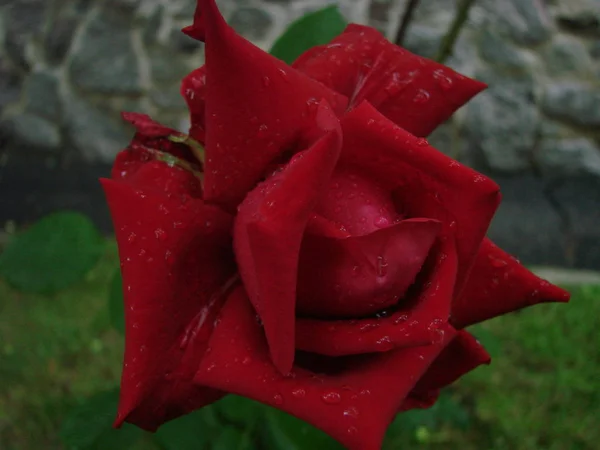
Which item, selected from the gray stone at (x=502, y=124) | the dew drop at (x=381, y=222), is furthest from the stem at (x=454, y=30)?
the gray stone at (x=502, y=124)

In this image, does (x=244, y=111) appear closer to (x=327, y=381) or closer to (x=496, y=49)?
(x=327, y=381)

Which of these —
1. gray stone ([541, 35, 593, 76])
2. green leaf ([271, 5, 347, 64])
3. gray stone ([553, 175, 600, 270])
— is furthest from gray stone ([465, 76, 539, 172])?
green leaf ([271, 5, 347, 64])

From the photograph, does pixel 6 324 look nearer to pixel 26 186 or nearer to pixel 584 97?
pixel 26 186

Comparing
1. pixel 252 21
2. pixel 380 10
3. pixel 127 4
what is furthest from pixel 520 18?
pixel 127 4

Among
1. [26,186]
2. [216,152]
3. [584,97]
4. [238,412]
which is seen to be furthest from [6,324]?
[584,97]

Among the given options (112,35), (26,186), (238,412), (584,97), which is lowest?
(26,186)

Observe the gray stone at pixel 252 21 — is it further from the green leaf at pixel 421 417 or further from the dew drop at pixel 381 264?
the dew drop at pixel 381 264
